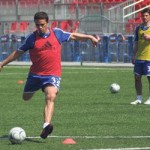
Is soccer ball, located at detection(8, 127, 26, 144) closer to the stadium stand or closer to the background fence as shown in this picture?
the background fence

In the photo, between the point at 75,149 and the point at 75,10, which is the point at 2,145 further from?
the point at 75,10

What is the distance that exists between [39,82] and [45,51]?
54 centimetres

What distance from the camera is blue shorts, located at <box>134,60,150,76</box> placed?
1841cm

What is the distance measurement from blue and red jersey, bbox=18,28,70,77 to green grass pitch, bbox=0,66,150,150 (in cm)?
107

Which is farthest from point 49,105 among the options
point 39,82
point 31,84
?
point 31,84

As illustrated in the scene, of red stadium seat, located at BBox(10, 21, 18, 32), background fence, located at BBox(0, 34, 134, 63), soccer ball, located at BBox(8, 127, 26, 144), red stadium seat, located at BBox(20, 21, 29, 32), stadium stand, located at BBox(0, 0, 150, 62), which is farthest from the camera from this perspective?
red stadium seat, located at BBox(10, 21, 18, 32)

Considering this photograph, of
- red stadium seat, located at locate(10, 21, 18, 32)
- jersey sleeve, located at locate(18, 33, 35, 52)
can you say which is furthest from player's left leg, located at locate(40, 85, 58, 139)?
red stadium seat, located at locate(10, 21, 18, 32)

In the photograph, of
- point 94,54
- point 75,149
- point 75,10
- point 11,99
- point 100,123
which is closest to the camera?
point 75,149

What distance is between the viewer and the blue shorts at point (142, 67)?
18.4m

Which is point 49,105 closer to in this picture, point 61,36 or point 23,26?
point 61,36

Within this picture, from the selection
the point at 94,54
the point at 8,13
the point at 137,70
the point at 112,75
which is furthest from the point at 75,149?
the point at 8,13

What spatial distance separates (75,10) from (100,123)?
30.5 meters

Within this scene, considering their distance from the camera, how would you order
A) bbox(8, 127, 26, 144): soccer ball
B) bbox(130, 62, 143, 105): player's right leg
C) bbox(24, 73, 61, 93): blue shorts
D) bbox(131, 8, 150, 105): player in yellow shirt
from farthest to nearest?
bbox(130, 62, 143, 105): player's right leg, bbox(131, 8, 150, 105): player in yellow shirt, bbox(24, 73, 61, 93): blue shorts, bbox(8, 127, 26, 144): soccer ball

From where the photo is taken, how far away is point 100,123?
14383 millimetres
